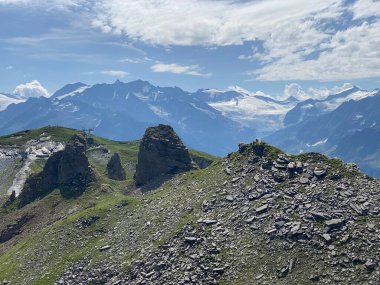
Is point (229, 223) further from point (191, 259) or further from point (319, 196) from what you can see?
point (319, 196)

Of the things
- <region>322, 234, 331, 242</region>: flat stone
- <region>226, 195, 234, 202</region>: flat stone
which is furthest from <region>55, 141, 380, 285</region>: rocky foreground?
<region>226, 195, 234, 202</region>: flat stone

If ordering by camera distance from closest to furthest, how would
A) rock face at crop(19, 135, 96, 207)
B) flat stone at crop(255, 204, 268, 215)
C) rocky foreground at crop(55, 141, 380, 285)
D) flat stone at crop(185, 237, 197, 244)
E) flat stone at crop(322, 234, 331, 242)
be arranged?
rocky foreground at crop(55, 141, 380, 285), flat stone at crop(322, 234, 331, 242), flat stone at crop(185, 237, 197, 244), flat stone at crop(255, 204, 268, 215), rock face at crop(19, 135, 96, 207)

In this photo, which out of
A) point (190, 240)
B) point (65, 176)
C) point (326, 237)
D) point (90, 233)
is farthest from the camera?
point (65, 176)

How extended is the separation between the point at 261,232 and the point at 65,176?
92383mm

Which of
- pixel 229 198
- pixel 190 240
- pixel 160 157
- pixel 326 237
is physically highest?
pixel 229 198

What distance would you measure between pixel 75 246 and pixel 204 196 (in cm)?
3168

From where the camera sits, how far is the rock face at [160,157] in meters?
156

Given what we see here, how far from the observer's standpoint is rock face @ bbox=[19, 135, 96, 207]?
159 meters

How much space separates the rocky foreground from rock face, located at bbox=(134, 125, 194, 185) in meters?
39.7

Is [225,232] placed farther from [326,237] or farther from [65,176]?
[65,176]

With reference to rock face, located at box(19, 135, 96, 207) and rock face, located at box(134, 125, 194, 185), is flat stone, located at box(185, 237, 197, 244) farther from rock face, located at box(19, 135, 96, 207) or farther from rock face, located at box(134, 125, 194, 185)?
rock face, located at box(19, 135, 96, 207)

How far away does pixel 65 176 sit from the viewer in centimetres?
16238

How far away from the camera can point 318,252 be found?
7831 cm

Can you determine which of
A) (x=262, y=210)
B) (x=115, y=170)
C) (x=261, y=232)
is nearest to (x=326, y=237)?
(x=261, y=232)
